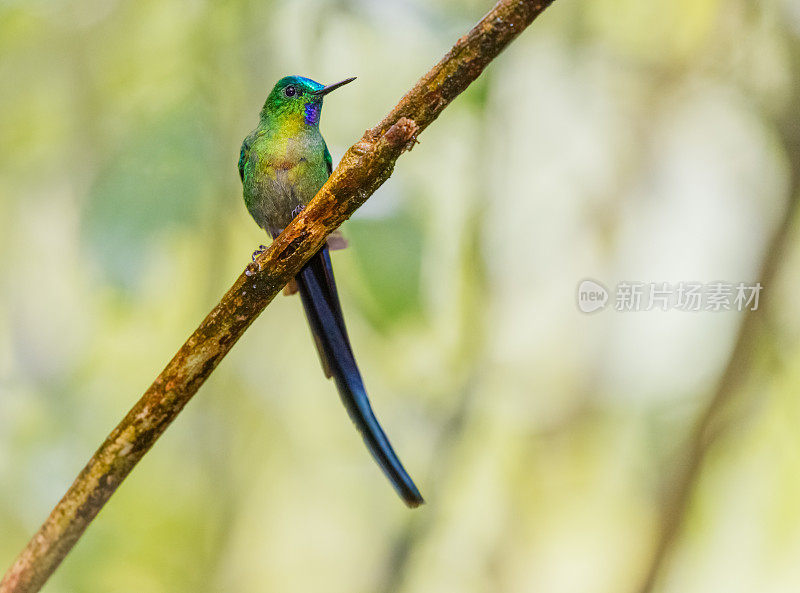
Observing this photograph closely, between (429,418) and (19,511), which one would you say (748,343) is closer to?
(429,418)

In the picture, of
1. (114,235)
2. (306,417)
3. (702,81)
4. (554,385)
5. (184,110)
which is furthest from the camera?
(306,417)

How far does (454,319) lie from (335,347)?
1219 millimetres

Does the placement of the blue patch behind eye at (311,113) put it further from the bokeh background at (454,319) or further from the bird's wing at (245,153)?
the bokeh background at (454,319)

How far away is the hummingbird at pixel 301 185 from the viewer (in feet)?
4.37

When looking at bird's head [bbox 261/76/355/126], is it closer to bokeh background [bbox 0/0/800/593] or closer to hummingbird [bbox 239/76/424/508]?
hummingbird [bbox 239/76/424/508]

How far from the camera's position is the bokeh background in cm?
208

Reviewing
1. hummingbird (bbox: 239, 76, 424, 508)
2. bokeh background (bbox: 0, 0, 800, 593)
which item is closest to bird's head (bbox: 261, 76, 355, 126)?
hummingbird (bbox: 239, 76, 424, 508)

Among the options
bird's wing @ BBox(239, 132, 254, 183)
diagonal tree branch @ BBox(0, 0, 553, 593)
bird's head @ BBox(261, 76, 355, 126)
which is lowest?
diagonal tree branch @ BBox(0, 0, 553, 593)

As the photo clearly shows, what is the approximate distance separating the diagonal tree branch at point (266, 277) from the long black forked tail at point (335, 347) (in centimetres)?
24

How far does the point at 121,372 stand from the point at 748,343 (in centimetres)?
211

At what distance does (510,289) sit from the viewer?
2.51 m

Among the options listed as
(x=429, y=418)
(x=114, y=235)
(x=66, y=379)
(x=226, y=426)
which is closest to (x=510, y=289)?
(x=429, y=418)

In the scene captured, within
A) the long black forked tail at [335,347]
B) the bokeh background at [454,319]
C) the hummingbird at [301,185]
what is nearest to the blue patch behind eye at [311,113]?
the hummingbird at [301,185]

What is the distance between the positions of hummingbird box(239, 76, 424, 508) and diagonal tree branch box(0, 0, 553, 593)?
0.87 feet
